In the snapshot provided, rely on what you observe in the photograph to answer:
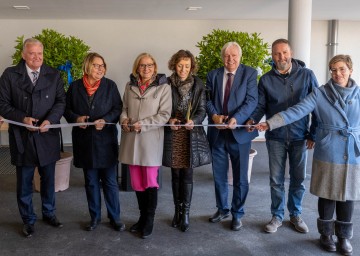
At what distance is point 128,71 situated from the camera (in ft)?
26.1

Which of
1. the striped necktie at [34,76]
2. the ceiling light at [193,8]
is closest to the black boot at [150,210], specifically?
the striped necktie at [34,76]

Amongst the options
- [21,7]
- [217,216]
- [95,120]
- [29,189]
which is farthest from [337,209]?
[21,7]

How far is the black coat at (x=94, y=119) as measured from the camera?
3.35m

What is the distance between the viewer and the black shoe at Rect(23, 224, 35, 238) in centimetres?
346

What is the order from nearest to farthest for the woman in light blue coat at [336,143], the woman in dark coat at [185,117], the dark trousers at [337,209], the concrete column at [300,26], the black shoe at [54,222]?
the woman in light blue coat at [336,143] → the dark trousers at [337,209] → the woman in dark coat at [185,117] → the black shoe at [54,222] → the concrete column at [300,26]

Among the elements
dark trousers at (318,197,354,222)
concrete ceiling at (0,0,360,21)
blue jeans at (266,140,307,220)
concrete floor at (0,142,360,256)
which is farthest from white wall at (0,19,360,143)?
dark trousers at (318,197,354,222)

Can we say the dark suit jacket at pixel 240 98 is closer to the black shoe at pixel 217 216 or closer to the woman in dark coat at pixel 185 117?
the woman in dark coat at pixel 185 117

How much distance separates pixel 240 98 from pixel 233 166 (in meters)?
0.65

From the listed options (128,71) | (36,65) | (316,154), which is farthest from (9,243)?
(128,71)

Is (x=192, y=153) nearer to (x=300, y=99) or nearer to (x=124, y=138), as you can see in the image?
(x=124, y=138)

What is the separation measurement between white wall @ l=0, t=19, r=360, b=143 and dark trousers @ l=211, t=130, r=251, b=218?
181 inches

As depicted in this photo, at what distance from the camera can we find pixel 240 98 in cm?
340

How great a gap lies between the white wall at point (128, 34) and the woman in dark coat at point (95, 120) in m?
4.55

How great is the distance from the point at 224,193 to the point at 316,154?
981 mm
